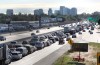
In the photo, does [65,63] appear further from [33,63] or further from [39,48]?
[39,48]

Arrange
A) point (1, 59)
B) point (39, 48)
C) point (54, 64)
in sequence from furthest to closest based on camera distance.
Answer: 1. point (39, 48)
2. point (54, 64)
3. point (1, 59)

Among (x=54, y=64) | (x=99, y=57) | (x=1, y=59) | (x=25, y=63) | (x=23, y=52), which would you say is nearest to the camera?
(x=99, y=57)

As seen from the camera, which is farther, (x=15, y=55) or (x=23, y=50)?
(x=23, y=50)

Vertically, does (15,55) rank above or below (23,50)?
above

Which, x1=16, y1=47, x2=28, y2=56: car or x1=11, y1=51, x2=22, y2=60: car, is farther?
x1=16, y1=47, x2=28, y2=56: car

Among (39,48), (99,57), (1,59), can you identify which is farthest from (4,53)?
(39,48)

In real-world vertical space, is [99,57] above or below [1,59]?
above

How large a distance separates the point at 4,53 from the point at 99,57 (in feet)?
71.2

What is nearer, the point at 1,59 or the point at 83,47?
the point at 1,59

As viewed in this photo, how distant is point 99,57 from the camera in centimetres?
1653

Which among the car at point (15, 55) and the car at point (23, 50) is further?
the car at point (23, 50)

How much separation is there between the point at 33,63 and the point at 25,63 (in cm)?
119

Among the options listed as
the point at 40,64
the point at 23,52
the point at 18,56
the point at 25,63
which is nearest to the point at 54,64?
the point at 40,64

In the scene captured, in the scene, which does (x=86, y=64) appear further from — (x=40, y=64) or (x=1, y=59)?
(x=1, y=59)
